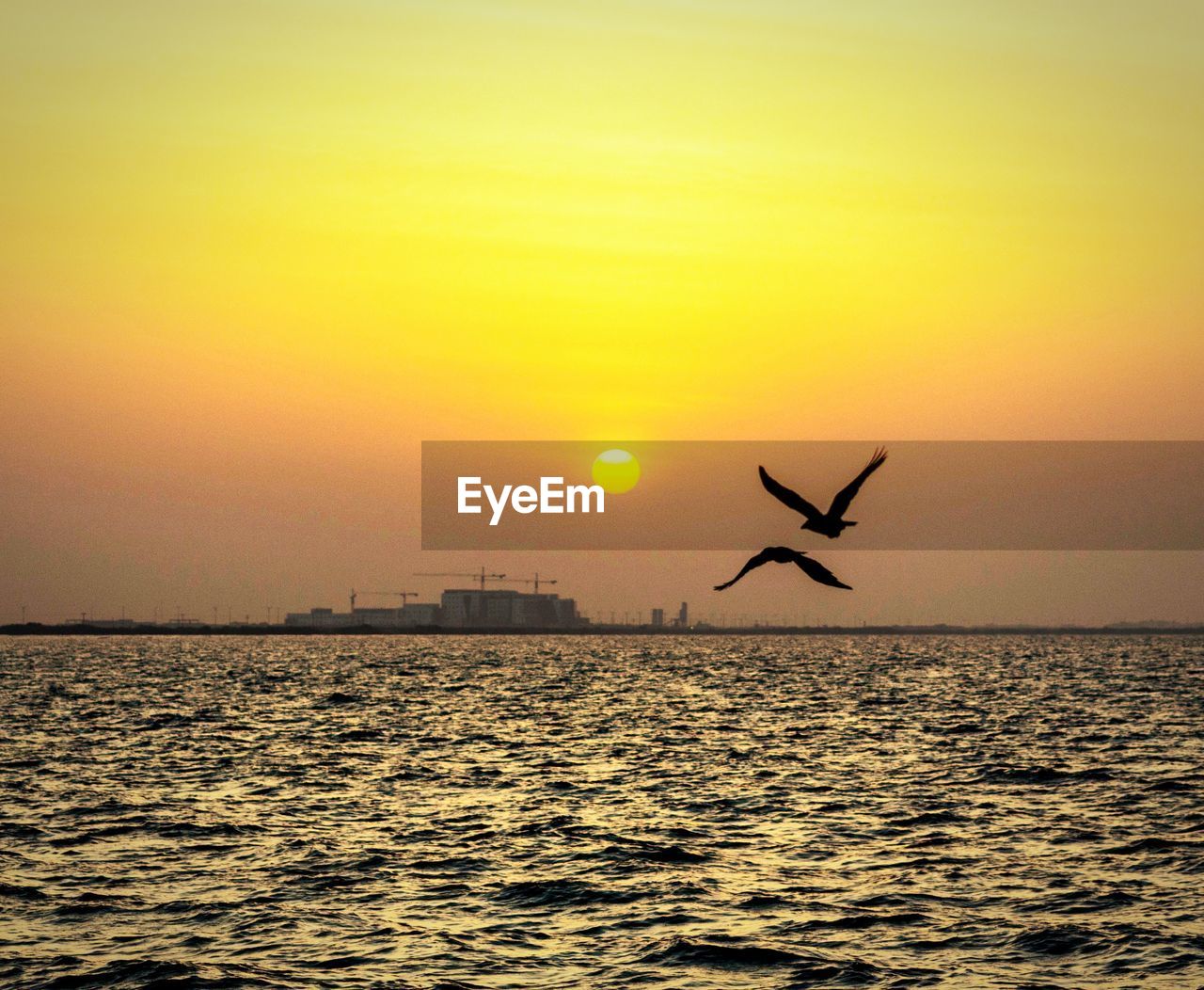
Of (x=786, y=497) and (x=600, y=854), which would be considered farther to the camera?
(x=600, y=854)

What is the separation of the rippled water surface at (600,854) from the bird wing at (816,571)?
16.5 m

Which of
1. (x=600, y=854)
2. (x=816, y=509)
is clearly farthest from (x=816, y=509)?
(x=600, y=854)

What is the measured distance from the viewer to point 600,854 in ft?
121

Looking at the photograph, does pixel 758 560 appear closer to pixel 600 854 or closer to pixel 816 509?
pixel 816 509

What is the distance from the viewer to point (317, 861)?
3584cm

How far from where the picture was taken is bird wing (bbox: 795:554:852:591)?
10.6 metres

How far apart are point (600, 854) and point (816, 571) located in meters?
27.5

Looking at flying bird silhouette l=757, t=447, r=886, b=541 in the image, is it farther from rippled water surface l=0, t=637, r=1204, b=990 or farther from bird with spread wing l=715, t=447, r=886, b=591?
rippled water surface l=0, t=637, r=1204, b=990

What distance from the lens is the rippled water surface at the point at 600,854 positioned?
26812 mm

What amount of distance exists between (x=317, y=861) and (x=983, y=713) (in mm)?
62747

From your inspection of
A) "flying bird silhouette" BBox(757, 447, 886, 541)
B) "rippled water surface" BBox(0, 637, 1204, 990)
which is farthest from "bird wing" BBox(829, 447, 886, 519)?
"rippled water surface" BBox(0, 637, 1204, 990)

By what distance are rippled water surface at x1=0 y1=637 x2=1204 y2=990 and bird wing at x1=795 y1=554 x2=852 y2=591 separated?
16.5 meters

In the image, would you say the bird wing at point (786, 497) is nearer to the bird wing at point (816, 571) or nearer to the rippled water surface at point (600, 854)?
the bird wing at point (816, 571)

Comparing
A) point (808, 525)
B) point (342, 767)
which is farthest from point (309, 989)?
point (342, 767)
